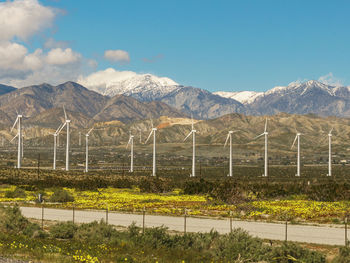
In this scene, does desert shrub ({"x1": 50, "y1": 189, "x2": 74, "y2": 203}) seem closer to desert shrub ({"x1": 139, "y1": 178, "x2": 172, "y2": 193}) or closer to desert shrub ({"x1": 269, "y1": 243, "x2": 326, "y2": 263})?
desert shrub ({"x1": 139, "y1": 178, "x2": 172, "y2": 193})

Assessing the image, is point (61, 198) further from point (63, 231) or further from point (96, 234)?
point (96, 234)

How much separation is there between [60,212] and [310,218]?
23.0 meters

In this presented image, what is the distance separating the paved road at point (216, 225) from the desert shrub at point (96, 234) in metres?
6.56

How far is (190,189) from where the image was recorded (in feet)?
250

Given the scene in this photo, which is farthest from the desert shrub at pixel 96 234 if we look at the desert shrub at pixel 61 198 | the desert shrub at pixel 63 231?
the desert shrub at pixel 61 198

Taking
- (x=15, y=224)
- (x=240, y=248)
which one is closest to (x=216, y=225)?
(x=15, y=224)

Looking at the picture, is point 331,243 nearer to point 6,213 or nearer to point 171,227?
point 171,227

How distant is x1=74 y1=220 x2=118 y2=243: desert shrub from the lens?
27922 mm

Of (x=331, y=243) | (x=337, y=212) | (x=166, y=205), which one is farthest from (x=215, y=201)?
(x=331, y=243)

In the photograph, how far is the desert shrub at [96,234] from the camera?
27.9m

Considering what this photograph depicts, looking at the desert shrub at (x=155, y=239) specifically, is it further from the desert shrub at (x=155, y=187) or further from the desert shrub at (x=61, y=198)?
the desert shrub at (x=155, y=187)

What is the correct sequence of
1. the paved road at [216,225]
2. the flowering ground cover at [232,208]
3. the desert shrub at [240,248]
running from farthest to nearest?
1. the flowering ground cover at [232,208]
2. the paved road at [216,225]
3. the desert shrub at [240,248]

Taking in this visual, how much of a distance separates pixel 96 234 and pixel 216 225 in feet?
45.1

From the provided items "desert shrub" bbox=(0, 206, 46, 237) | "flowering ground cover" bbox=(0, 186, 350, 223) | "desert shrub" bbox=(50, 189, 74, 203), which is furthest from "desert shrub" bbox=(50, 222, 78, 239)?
"desert shrub" bbox=(50, 189, 74, 203)
